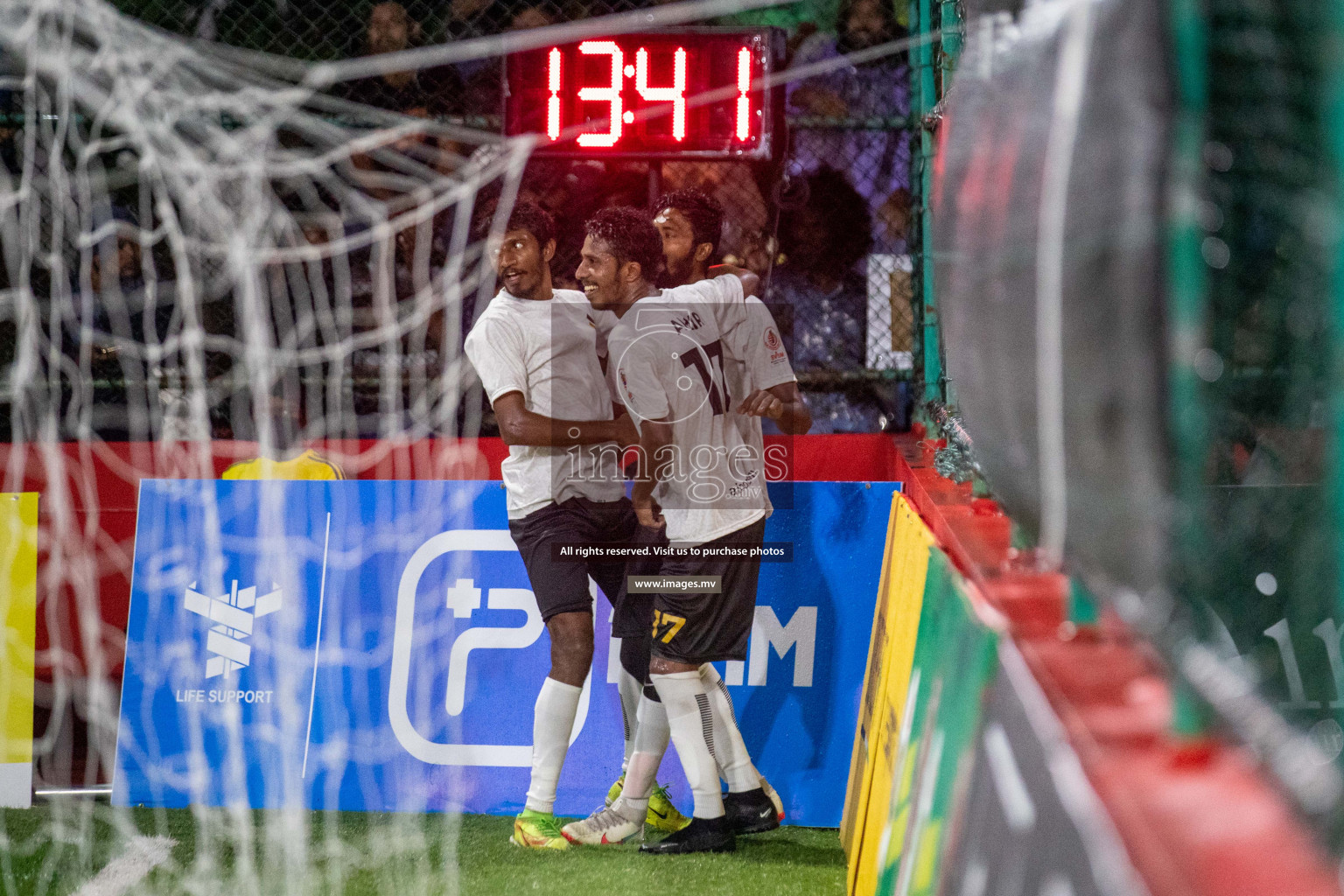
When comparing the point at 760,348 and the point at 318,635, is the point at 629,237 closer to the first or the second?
the point at 760,348

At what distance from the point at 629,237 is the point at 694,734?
1560 millimetres

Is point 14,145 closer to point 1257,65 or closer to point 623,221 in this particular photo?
point 623,221

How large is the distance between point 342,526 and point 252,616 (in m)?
0.40

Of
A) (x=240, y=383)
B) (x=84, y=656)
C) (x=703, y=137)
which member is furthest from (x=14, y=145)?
(x=703, y=137)

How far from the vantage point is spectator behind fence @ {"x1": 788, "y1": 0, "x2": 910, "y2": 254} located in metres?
4.19

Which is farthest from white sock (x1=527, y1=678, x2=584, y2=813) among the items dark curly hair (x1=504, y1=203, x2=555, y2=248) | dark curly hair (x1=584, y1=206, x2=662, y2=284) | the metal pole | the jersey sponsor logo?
the metal pole

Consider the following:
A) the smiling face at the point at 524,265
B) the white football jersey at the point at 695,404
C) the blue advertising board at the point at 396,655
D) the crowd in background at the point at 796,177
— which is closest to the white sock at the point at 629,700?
the blue advertising board at the point at 396,655

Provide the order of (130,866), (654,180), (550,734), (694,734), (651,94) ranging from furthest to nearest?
1. (654,180)
2. (651,94)
3. (550,734)
4. (694,734)
5. (130,866)

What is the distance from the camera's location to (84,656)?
3744 mm

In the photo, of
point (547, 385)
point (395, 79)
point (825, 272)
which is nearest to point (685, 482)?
point (547, 385)

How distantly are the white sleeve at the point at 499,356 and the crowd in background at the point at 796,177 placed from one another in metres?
0.70

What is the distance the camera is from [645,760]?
3.18 meters

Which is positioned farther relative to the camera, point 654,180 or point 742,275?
point 654,180

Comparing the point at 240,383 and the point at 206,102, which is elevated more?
the point at 206,102
